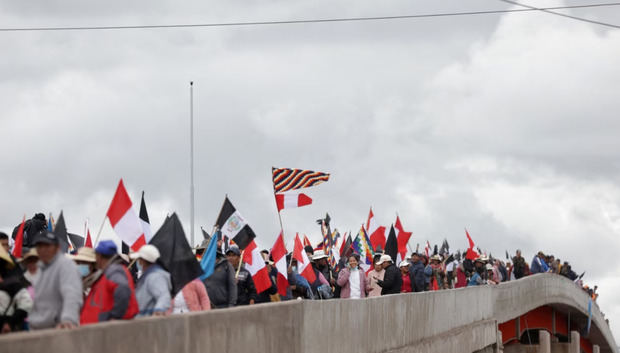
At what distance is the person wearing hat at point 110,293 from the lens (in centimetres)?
1038

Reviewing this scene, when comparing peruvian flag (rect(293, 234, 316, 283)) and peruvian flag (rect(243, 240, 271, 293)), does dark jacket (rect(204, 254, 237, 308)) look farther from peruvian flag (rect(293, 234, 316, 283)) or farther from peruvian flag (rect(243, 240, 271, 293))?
peruvian flag (rect(293, 234, 316, 283))

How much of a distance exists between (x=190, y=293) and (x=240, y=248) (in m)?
3.72

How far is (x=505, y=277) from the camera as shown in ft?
139

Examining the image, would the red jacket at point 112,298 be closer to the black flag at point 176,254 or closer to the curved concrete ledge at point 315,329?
the curved concrete ledge at point 315,329

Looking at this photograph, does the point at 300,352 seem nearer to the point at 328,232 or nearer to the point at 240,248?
the point at 240,248

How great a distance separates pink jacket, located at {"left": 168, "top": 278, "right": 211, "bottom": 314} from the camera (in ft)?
44.7

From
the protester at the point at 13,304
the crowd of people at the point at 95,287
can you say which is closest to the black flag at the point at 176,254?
the crowd of people at the point at 95,287

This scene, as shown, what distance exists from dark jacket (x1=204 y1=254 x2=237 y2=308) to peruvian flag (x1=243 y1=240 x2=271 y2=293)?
2.27 meters

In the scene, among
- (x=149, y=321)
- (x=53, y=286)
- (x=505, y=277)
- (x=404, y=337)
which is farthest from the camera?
(x=505, y=277)

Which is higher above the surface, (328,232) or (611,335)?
(328,232)

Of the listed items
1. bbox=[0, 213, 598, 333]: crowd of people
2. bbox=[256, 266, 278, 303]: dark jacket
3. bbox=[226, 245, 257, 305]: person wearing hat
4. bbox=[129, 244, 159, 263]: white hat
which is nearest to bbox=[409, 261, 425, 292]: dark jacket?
bbox=[256, 266, 278, 303]: dark jacket

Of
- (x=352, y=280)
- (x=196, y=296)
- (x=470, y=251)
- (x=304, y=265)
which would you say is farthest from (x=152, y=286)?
(x=470, y=251)

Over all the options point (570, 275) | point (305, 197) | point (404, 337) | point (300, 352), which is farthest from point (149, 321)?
point (570, 275)

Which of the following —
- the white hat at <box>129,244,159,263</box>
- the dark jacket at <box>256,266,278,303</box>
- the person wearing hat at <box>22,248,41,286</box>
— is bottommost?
the dark jacket at <box>256,266,278,303</box>
